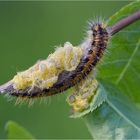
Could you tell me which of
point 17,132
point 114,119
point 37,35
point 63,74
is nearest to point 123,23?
point 63,74

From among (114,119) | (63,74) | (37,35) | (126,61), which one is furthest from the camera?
(37,35)

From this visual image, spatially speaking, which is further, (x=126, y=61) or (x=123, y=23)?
(x=126, y=61)

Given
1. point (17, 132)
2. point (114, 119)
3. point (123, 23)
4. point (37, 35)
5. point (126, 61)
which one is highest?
Result: point (37, 35)

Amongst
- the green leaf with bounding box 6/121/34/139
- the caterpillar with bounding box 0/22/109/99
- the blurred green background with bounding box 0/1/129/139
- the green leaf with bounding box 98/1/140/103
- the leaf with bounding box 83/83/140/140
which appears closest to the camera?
the caterpillar with bounding box 0/22/109/99

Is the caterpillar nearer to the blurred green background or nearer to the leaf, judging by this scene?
the leaf

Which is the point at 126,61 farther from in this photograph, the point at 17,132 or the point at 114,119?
the point at 17,132

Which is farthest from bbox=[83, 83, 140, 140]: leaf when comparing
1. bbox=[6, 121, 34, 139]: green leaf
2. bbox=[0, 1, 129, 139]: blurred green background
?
bbox=[0, 1, 129, 139]: blurred green background
